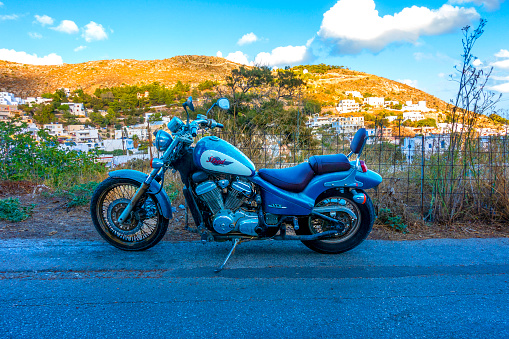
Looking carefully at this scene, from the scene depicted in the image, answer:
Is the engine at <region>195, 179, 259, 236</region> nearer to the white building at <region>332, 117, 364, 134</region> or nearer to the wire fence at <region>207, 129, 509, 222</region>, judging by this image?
the wire fence at <region>207, 129, 509, 222</region>

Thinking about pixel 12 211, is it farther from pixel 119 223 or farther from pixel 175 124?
→ pixel 175 124

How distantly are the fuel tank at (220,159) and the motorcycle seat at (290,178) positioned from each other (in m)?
0.21

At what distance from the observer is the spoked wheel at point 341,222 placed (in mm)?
3566

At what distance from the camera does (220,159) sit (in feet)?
10.8

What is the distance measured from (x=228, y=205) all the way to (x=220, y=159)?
0.47 m

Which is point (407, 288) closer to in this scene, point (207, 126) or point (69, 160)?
point (207, 126)

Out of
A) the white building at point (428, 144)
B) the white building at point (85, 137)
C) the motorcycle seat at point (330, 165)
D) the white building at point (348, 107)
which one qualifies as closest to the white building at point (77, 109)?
the white building at point (85, 137)

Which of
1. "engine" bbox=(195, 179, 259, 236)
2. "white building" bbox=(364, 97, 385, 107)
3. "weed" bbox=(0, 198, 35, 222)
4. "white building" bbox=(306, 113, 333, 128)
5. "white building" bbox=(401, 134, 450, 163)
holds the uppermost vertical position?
"white building" bbox=(364, 97, 385, 107)

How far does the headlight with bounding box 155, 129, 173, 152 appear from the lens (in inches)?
137

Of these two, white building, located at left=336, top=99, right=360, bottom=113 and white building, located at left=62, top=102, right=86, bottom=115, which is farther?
white building, located at left=336, top=99, right=360, bottom=113

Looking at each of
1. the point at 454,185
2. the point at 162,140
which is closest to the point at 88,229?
the point at 162,140

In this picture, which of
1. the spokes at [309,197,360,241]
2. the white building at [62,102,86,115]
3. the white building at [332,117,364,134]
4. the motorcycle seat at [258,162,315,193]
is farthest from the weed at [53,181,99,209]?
the white building at [62,102,86,115]

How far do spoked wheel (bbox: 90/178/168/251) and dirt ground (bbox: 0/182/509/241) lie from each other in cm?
45

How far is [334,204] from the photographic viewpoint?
3580 mm
